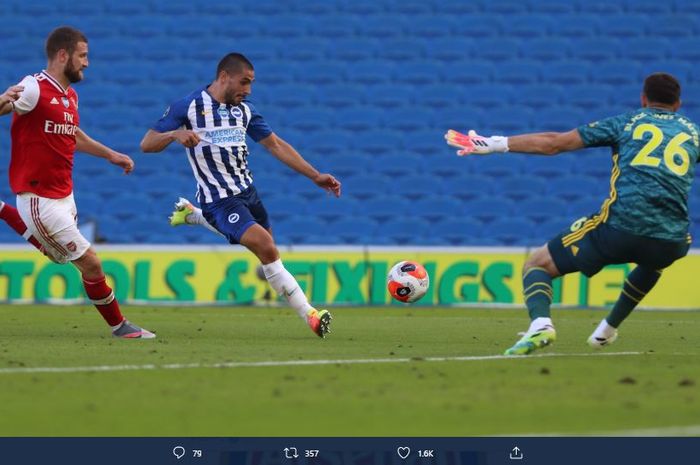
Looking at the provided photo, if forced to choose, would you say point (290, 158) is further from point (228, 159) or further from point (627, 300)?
point (627, 300)

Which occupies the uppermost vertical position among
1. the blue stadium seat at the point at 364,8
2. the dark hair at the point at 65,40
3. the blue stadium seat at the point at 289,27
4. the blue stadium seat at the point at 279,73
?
the blue stadium seat at the point at 364,8

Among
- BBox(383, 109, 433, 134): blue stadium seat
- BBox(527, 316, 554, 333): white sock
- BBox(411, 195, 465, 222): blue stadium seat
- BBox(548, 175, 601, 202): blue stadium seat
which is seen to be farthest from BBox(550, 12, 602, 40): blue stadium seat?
BBox(527, 316, 554, 333): white sock

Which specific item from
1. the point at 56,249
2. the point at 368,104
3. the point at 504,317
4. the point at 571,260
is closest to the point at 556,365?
the point at 571,260

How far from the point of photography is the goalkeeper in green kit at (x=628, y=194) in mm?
8180

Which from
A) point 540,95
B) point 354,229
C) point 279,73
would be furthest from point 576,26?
point 354,229

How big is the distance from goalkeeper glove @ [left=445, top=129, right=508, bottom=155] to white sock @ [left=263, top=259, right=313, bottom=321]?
6.62ft

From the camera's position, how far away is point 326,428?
527 cm

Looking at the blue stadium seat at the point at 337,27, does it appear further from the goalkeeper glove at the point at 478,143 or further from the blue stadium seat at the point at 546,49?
the goalkeeper glove at the point at 478,143

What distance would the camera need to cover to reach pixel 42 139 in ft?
30.9

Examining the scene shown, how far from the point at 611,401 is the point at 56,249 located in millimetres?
4997

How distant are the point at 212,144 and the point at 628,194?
3.53 metres

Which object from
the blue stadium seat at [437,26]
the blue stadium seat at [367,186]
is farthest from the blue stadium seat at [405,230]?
the blue stadium seat at [437,26]

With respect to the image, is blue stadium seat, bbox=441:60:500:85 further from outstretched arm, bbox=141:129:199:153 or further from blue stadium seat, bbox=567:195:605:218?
outstretched arm, bbox=141:129:199:153

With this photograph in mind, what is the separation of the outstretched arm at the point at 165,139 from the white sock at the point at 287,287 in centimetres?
122
